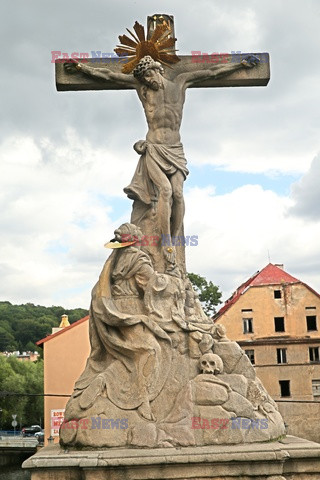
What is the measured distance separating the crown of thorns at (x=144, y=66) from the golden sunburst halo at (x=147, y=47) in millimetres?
257

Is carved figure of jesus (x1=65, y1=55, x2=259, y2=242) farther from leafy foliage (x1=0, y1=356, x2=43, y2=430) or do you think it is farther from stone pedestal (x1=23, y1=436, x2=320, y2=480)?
leafy foliage (x1=0, y1=356, x2=43, y2=430)

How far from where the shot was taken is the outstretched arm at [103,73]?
31.5 ft

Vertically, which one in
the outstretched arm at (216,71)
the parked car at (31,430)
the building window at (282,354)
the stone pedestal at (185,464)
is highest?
the outstretched arm at (216,71)

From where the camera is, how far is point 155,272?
8.30 m

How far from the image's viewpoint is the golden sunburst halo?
30.7 feet

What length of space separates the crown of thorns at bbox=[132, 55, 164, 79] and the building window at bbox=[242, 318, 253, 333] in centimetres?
2088

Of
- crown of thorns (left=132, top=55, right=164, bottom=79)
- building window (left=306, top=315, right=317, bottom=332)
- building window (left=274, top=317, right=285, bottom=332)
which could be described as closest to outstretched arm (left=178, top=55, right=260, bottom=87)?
crown of thorns (left=132, top=55, right=164, bottom=79)

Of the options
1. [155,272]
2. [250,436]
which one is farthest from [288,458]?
[155,272]

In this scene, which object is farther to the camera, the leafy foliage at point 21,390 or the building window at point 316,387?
the leafy foliage at point 21,390

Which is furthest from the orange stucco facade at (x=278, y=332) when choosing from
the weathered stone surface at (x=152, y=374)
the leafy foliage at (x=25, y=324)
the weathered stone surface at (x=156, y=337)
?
the leafy foliage at (x=25, y=324)

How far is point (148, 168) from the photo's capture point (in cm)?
902

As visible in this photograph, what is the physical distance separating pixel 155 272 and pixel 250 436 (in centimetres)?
232

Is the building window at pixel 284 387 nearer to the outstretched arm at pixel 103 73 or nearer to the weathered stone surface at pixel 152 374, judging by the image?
the weathered stone surface at pixel 152 374

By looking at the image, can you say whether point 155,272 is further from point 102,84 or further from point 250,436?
point 102,84
